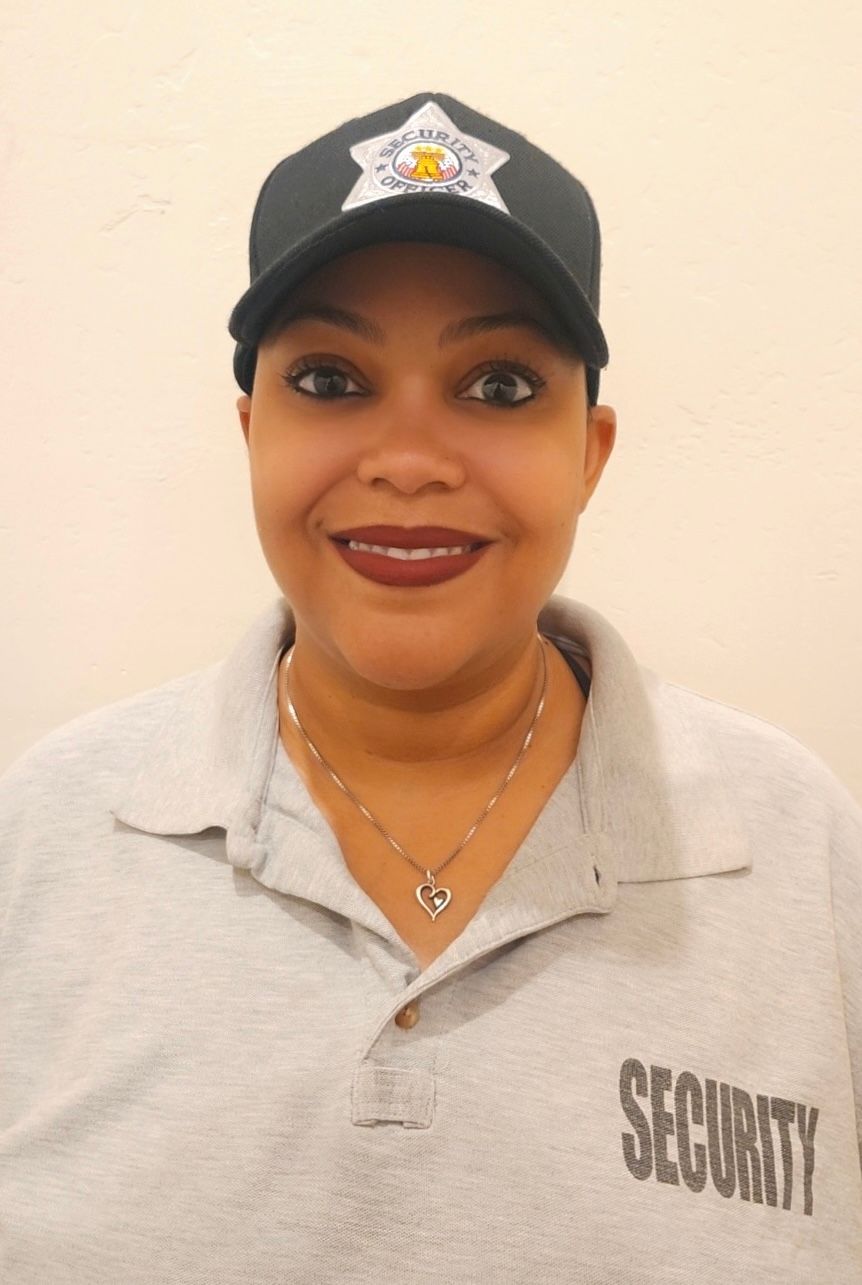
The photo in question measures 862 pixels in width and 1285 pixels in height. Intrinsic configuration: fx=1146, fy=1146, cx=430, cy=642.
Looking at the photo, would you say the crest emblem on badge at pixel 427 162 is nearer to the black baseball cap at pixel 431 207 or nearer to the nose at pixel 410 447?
the black baseball cap at pixel 431 207

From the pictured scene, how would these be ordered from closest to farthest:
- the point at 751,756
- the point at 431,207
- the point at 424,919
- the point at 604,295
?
the point at 431,207
the point at 424,919
the point at 751,756
the point at 604,295

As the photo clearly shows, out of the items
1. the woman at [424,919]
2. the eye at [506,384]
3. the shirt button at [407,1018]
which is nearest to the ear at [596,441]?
the woman at [424,919]

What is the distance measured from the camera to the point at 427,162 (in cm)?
73

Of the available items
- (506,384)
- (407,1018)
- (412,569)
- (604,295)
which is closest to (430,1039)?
(407,1018)

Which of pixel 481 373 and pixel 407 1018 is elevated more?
pixel 481 373

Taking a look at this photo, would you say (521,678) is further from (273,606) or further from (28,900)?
(28,900)

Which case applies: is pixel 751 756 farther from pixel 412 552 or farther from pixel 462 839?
pixel 412 552

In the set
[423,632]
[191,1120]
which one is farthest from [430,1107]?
Result: [423,632]

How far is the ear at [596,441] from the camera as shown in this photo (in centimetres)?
89

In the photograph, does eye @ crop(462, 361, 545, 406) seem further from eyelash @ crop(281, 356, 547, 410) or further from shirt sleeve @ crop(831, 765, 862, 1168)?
shirt sleeve @ crop(831, 765, 862, 1168)

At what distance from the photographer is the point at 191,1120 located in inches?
30.6

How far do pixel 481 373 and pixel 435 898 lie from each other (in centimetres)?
38

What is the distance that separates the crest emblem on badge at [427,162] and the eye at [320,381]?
0.35 ft

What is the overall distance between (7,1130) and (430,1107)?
33cm
